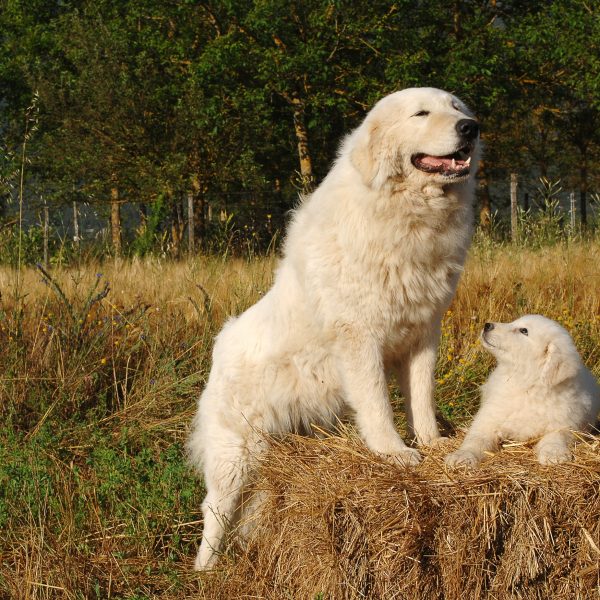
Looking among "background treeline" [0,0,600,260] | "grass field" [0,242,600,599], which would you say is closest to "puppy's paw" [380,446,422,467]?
"grass field" [0,242,600,599]

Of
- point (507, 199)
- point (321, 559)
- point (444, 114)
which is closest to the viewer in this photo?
point (321, 559)

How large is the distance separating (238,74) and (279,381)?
16919mm

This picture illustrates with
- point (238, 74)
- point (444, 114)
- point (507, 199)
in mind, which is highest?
point (238, 74)

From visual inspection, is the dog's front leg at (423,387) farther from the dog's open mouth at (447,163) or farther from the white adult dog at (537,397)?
the dog's open mouth at (447,163)

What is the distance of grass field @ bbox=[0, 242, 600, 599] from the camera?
3.71 metres

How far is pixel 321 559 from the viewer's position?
10.3 ft

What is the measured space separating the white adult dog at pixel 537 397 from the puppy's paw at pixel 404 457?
14 cm

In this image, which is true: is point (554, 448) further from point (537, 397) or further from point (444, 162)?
point (444, 162)

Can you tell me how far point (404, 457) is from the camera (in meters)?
3.30

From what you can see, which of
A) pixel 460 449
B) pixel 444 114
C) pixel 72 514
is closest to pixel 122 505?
pixel 72 514

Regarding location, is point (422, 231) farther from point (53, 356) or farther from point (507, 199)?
point (507, 199)

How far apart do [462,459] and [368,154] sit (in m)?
1.32

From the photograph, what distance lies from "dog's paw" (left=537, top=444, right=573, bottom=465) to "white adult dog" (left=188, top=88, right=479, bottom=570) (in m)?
0.49

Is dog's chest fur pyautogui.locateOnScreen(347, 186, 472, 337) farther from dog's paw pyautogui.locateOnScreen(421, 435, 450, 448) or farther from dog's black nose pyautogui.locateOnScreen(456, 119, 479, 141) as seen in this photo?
dog's paw pyautogui.locateOnScreen(421, 435, 450, 448)
